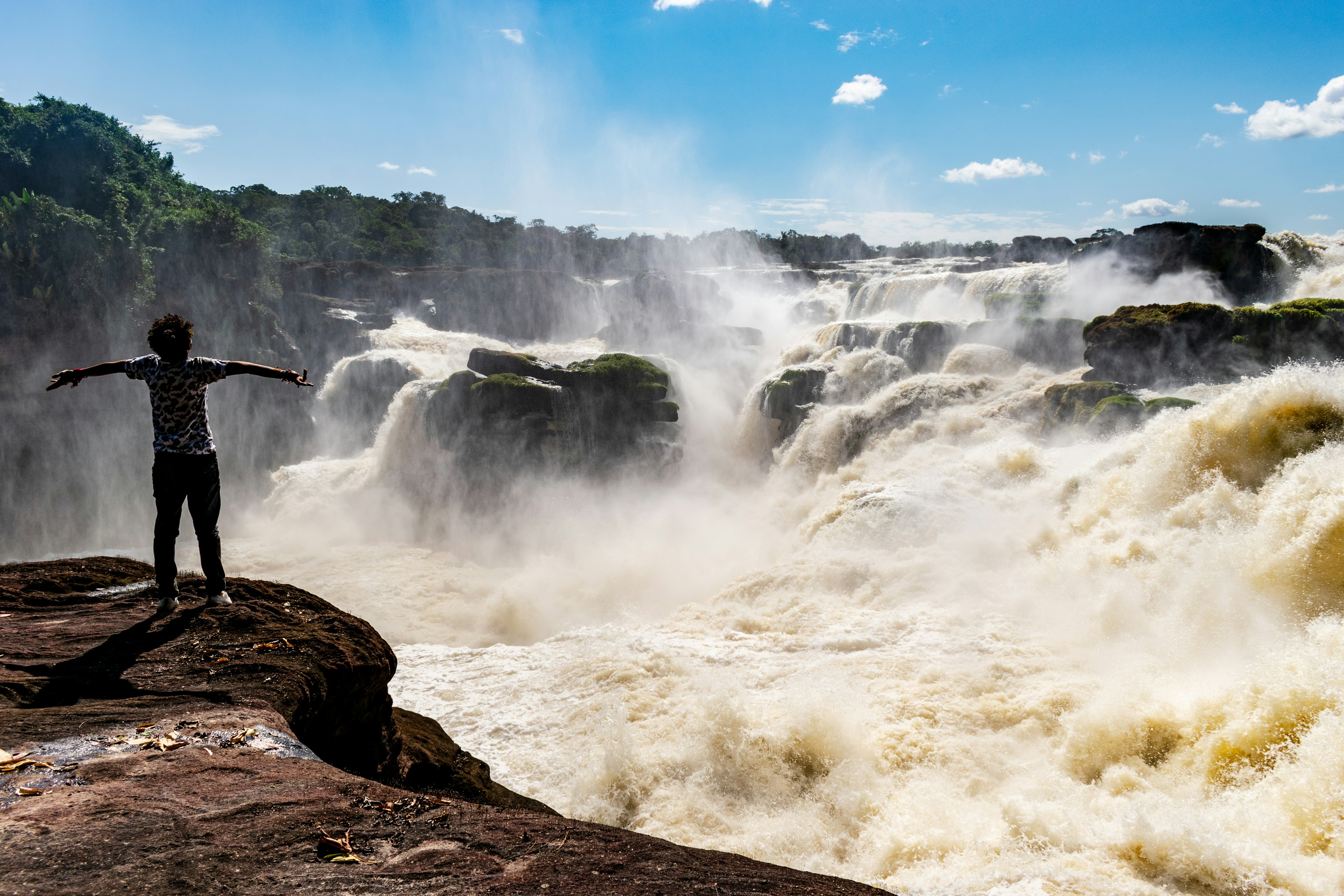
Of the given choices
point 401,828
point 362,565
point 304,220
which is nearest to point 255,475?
point 362,565

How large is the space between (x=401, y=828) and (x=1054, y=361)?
588 inches

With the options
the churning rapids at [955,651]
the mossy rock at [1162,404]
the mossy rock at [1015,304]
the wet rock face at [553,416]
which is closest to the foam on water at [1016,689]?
the churning rapids at [955,651]

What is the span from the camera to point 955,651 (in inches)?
288

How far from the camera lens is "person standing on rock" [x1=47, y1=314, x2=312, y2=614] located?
153 inches

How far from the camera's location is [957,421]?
44.0 ft

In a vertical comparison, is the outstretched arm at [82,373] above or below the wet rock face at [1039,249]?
below

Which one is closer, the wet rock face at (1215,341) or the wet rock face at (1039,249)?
the wet rock face at (1215,341)

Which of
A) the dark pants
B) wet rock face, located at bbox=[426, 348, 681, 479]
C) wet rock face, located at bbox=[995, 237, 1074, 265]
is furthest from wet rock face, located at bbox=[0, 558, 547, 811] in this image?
wet rock face, located at bbox=[995, 237, 1074, 265]

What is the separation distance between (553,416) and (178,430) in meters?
13.1

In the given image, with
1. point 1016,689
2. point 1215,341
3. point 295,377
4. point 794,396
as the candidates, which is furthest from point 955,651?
point 794,396

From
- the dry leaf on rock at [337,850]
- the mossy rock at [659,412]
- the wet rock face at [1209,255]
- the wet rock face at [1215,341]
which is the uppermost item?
the wet rock face at [1209,255]

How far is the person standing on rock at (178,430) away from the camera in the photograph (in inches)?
153

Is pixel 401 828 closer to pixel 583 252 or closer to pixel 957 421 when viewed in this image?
pixel 957 421

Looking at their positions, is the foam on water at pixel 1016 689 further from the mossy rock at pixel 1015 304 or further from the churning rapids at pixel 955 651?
the mossy rock at pixel 1015 304
